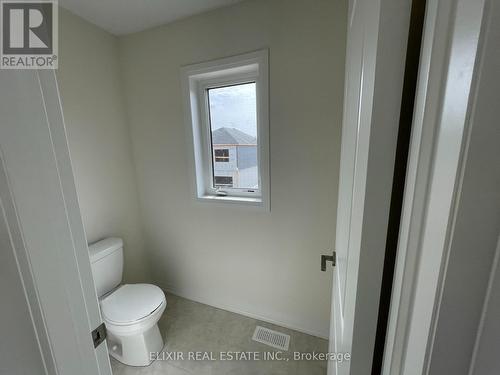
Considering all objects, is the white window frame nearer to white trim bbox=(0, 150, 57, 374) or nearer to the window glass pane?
the window glass pane

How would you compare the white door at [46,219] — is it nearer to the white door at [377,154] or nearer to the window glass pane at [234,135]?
the white door at [377,154]

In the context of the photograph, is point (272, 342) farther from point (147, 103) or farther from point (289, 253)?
point (147, 103)

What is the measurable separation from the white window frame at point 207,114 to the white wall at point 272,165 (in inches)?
2.2

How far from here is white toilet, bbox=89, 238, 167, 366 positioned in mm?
1303

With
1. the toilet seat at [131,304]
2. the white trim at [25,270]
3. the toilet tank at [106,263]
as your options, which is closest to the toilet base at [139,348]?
the toilet seat at [131,304]

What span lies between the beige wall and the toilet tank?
14 cm

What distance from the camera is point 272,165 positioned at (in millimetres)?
1497

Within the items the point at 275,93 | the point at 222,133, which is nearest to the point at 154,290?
the point at 222,133

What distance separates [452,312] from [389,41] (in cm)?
37

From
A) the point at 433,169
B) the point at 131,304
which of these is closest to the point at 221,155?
the point at 131,304

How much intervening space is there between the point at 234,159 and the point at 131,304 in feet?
4.06

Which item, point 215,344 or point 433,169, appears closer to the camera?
point 433,169

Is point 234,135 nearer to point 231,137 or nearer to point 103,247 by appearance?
point 231,137

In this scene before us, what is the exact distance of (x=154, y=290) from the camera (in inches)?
60.4
